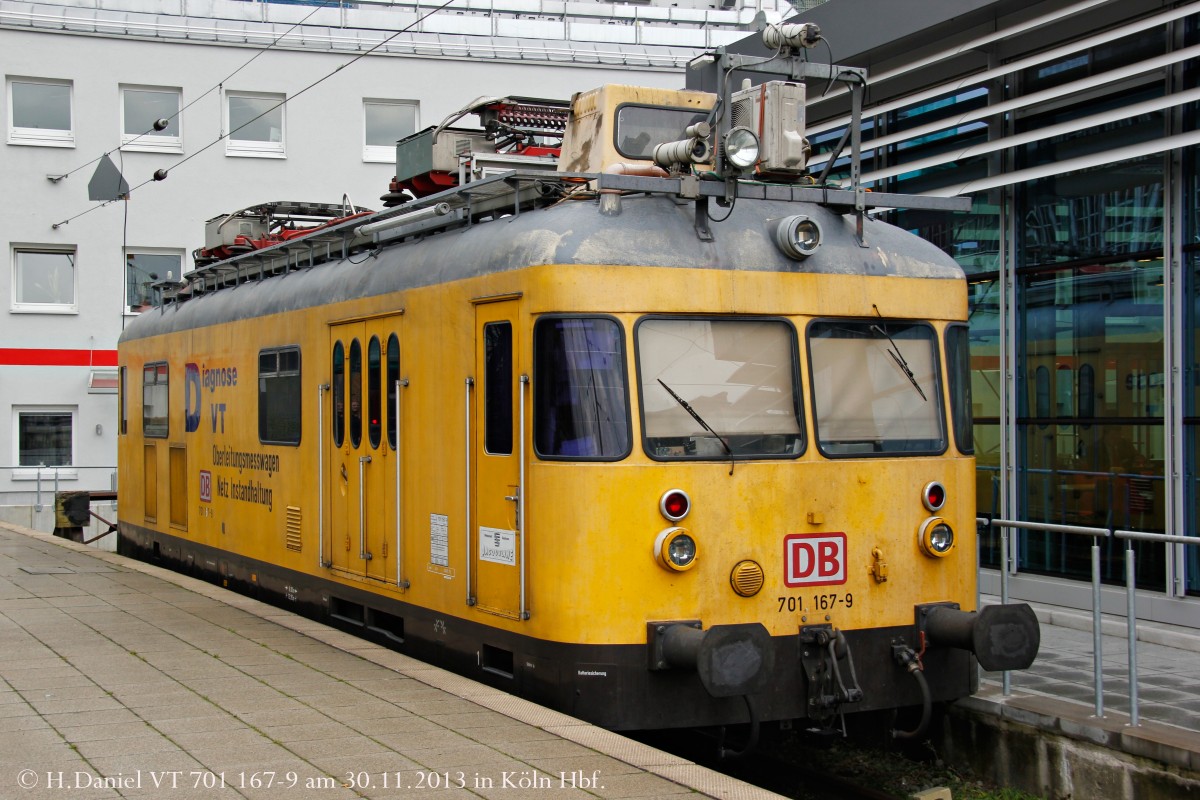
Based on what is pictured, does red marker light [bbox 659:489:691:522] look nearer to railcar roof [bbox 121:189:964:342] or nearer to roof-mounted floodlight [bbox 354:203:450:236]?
railcar roof [bbox 121:189:964:342]

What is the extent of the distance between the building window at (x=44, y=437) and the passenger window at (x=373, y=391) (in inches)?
765

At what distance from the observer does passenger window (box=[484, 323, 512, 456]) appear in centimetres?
748

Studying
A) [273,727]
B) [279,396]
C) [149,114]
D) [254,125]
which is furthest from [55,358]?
[273,727]

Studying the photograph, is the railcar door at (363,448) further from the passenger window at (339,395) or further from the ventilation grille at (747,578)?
the ventilation grille at (747,578)

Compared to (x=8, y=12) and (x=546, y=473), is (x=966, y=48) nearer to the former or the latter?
(x=546, y=473)

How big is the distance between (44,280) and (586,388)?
2263 centimetres

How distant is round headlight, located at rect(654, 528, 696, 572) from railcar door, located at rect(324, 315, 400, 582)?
2.42 m

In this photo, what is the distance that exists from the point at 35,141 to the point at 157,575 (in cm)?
1632

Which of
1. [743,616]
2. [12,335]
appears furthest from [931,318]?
[12,335]

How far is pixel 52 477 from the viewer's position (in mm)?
26922

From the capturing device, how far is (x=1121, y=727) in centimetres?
749

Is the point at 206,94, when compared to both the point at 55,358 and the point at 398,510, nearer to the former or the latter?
the point at 55,358

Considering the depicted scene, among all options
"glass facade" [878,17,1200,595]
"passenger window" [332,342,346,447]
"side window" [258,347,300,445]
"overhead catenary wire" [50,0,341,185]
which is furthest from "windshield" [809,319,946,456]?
"overhead catenary wire" [50,0,341,185]

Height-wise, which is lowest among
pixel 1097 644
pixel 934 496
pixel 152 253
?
pixel 1097 644
